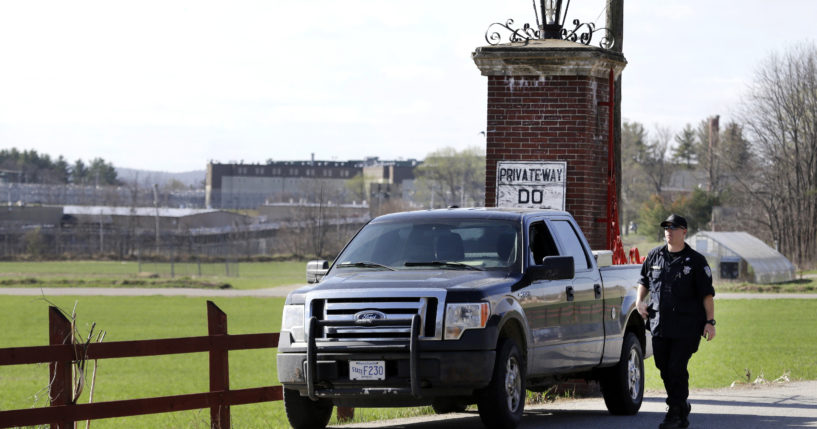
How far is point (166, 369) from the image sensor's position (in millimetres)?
34531

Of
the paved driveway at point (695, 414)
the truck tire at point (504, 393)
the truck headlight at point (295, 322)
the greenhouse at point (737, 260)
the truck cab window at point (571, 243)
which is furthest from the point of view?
the greenhouse at point (737, 260)

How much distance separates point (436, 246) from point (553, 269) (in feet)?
3.70

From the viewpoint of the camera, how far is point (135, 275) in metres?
95.6

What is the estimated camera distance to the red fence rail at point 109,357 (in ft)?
30.0

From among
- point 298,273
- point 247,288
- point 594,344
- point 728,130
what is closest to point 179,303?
point 247,288

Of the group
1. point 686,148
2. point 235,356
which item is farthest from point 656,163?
point 235,356

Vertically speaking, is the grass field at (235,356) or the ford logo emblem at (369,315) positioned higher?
the ford logo emblem at (369,315)

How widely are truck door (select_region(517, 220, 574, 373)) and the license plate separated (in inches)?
59.4

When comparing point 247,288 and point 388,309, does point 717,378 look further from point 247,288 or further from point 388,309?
point 247,288

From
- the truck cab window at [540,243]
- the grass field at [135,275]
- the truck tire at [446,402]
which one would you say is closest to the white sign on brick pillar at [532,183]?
the truck cab window at [540,243]

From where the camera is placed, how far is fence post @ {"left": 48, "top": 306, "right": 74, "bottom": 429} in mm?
9477

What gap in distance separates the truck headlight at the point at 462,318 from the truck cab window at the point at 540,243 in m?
1.59

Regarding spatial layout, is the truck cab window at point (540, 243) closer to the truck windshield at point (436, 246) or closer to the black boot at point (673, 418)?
the truck windshield at point (436, 246)

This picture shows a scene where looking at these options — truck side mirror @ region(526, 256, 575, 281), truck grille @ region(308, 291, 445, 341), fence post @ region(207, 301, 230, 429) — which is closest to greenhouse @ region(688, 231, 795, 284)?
truck side mirror @ region(526, 256, 575, 281)
